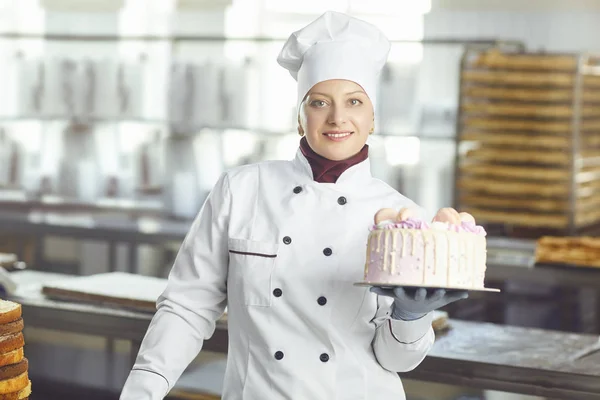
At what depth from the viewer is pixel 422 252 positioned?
1.67 metres

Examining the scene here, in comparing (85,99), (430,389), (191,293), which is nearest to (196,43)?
(85,99)

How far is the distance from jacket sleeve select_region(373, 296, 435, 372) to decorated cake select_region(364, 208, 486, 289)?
3.6 inches

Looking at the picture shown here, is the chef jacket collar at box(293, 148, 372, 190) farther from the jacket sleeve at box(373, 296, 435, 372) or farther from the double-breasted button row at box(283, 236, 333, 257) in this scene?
the jacket sleeve at box(373, 296, 435, 372)

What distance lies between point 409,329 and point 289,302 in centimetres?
23

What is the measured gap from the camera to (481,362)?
2334mm

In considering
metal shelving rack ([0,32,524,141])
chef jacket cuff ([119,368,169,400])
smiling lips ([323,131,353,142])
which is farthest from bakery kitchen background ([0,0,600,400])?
smiling lips ([323,131,353,142])

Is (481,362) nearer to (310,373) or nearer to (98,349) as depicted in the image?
(310,373)

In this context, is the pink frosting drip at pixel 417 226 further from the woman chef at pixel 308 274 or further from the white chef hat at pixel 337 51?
the white chef hat at pixel 337 51

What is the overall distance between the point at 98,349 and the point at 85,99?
304 cm

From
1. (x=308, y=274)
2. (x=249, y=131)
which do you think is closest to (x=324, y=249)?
(x=308, y=274)

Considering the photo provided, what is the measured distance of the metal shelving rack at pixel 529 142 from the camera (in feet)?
15.4

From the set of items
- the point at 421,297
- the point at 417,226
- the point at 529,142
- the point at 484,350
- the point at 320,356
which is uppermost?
the point at 529,142

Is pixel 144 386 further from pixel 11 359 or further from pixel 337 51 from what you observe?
pixel 337 51

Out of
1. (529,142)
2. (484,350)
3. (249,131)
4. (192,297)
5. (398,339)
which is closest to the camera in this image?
(398,339)
